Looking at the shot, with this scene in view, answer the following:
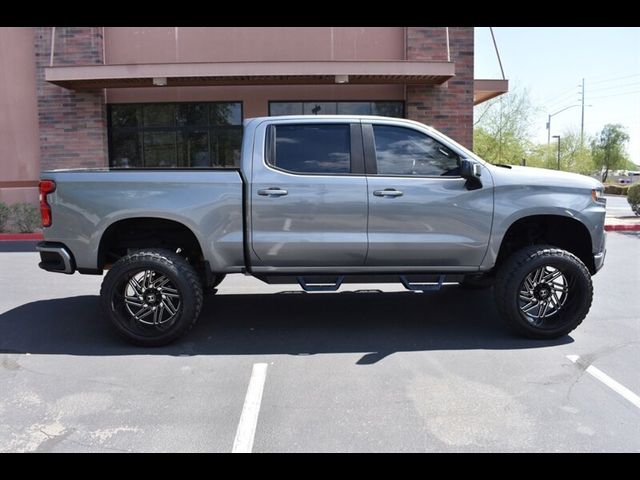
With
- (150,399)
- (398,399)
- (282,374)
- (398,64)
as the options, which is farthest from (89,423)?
(398,64)

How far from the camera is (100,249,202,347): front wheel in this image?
499cm

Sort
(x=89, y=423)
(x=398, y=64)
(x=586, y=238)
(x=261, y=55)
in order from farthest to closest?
(x=261, y=55) → (x=398, y=64) → (x=586, y=238) → (x=89, y=423)

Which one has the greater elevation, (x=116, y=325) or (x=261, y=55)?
(x=261, y=55)

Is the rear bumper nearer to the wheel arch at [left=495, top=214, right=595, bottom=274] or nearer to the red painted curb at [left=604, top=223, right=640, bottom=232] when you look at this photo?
the wheel arch at [left=495, top=214, right=595, bottom=274]

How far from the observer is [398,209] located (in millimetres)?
5121

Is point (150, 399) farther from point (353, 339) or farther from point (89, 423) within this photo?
point (353, 339)

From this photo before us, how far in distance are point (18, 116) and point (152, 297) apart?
10659 millimetres

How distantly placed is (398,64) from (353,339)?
24.8 ft

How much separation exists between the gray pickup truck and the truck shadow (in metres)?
0.32

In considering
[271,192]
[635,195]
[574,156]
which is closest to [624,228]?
[635,195]

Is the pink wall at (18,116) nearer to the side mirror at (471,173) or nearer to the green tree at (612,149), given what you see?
the side mirror at (471,173)

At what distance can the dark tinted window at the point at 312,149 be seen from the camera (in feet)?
17.1

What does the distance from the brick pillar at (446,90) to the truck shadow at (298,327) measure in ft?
21.7

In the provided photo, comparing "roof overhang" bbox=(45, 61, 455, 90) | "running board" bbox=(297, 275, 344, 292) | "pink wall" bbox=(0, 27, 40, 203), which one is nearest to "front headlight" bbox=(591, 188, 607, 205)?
"running board" bbox=(297, 275, 344, 292)
